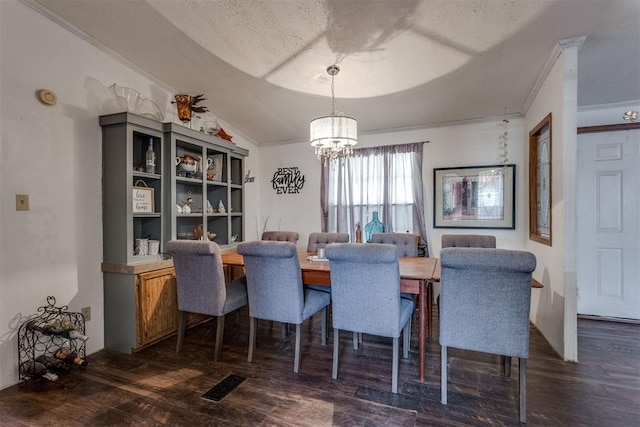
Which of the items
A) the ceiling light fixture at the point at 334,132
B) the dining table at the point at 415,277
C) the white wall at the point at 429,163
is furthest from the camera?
the white wall at the point at 429,163

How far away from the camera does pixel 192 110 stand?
3.21m

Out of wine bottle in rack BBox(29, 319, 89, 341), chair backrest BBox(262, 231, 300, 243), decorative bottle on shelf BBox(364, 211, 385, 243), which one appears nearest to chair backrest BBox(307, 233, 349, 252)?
chair backrest BBox(262, 231, 300, 243)

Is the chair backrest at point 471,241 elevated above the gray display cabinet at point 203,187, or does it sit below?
below

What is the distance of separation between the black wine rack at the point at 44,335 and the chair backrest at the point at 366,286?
2.00 m

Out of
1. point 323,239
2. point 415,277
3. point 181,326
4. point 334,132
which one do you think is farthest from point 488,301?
point 181,326

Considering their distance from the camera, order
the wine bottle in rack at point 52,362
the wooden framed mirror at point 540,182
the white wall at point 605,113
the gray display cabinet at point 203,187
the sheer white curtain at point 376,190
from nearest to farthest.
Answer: the wine bottle in rack at point 52,362
the wooden framed mirror at point 540,182
the gray display cabinet at point 203,187
the white wall at point 605,113
the sheer white curtain at point 376,190

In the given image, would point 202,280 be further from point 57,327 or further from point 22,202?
point 22,202

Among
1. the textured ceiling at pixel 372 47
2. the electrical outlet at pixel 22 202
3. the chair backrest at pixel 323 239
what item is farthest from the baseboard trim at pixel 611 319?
the electrical outlet at pixel 22 202

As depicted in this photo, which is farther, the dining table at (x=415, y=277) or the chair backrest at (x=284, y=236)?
the chair backrest at (x=284, y=236)

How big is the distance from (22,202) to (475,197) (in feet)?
14.2

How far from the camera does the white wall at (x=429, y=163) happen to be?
11.9 ft

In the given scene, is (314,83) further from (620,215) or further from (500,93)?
(620,215)

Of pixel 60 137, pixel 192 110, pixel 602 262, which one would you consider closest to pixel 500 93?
pixel 602 262

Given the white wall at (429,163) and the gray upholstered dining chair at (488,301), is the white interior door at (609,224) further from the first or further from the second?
the gray upholstered dining chair at (488,301)
